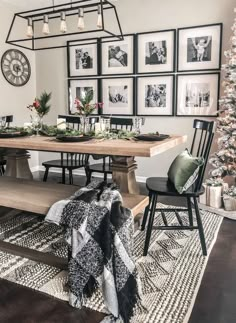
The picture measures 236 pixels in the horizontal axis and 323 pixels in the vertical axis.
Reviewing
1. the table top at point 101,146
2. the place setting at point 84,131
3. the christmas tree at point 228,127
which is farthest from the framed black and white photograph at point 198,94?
the table top at point 101,146

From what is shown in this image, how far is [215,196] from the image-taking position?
10.8ft

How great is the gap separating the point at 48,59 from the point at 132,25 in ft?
5.32

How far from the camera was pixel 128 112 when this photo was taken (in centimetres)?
464

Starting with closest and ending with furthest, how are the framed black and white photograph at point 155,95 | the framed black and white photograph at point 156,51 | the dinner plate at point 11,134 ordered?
1. the dinner plate at point 11,134
2. the framed black and white photograph at point 156,51
3. the framed black and white photograph at point 155,95

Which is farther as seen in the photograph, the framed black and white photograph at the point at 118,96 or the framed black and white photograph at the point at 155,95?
the framed black and white photograph at the point at 118,96

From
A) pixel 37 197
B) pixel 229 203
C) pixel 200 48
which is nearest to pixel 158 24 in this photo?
pixel 200 48

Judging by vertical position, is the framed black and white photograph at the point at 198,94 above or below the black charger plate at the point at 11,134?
above

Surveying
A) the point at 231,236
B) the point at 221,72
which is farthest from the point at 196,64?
the point at 231,236

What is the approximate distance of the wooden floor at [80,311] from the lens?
1652 mm

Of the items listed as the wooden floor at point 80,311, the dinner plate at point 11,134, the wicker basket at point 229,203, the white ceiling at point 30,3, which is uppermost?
the white ceiling at point 30,3

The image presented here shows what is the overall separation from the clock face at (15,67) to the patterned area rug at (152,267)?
2708mm

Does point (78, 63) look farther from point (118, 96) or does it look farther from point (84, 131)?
point (84, 131)

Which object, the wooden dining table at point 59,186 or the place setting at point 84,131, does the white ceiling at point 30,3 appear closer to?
the place setting at point 84,131

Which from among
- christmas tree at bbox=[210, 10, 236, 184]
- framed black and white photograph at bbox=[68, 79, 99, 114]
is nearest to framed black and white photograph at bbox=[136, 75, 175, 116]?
framed black and white photograph at bbox=[68, 79, 99, 114]
